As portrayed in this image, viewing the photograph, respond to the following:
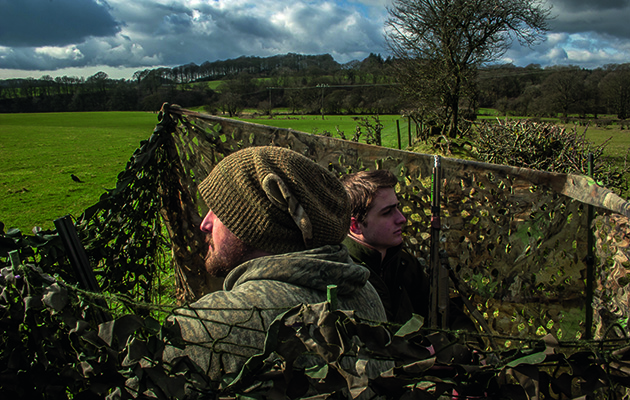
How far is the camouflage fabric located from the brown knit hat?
104 mm

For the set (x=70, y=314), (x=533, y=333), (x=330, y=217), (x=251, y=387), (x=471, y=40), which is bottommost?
(x=533, y=333)

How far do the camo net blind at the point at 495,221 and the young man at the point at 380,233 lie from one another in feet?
1.14

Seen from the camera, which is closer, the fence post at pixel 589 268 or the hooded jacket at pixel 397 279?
the fence post at pixel 589 268

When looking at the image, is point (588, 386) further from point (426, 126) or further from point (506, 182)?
point (426, 126)

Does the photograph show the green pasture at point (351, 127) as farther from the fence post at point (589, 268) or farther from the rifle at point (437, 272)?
the fence post at point (589, 268)

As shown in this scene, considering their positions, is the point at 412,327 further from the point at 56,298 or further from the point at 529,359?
the point at 56,298

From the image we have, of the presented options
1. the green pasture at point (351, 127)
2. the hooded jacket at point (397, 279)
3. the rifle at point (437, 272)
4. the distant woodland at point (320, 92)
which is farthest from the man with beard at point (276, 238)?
the distant woodland at point (320, 92)

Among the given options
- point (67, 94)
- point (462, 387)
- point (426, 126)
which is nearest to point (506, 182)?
point (462, 387)

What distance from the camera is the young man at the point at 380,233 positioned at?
10.3 feet

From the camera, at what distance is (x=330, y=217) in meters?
1.64

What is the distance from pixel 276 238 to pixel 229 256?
24 cm

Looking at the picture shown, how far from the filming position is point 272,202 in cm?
154

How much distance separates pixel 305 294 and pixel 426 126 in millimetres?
23613

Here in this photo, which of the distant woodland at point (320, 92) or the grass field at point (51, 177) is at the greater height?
the distant woodland at point (320, 92)
